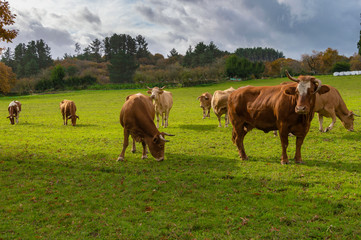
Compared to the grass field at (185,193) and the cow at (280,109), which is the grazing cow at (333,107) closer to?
the grass field at (185,193)

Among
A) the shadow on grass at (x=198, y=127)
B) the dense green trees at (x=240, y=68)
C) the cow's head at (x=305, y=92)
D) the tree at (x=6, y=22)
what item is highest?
the dense green trees at (x=240, y=68)

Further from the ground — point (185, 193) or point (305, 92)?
point (305, 92)

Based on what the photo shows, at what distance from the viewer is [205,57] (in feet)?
350

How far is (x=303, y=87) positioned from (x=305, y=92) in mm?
166

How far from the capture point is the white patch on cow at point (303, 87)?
7.68 meters

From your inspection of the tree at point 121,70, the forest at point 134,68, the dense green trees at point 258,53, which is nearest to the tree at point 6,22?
the forest at point 134,68

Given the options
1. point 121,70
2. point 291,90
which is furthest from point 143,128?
point 121,70

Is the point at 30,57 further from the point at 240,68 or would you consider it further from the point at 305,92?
the point at 305,92

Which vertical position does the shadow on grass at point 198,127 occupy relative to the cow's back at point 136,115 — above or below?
below

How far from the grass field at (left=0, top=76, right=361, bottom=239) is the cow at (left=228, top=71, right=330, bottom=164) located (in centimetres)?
105

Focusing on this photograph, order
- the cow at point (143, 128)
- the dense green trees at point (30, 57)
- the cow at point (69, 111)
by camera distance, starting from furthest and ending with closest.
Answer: the dense green trees at point (30, 57) < the cow at point (69, 111) < the cow at point (143, 128)

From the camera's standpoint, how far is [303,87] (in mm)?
7730

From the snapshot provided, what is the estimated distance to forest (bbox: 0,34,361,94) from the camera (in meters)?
77.1

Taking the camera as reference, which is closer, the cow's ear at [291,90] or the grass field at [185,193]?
the grass field at [185,193]
